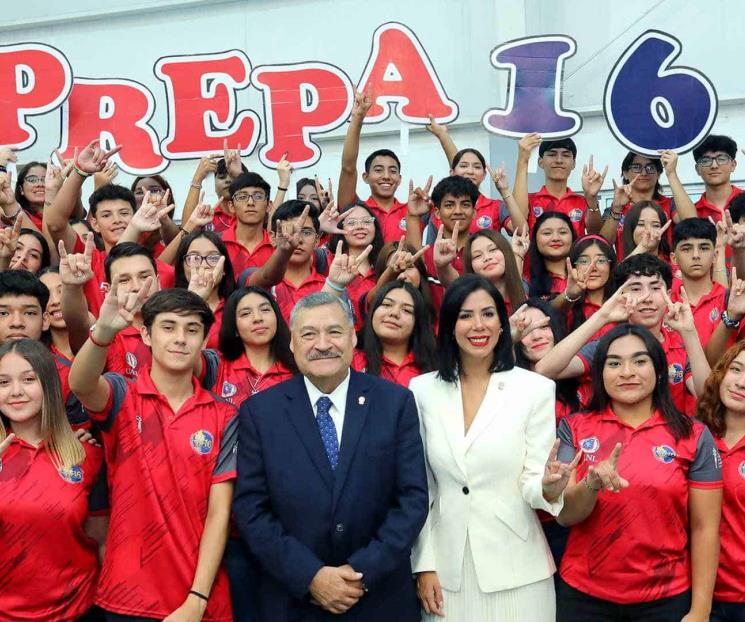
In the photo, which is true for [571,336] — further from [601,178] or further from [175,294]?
[601,178]

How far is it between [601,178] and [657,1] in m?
3.65

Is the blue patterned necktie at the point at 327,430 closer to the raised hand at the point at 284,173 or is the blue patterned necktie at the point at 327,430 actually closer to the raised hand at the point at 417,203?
the raised hand at the point at 417,203

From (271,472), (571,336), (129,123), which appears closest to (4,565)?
(271,472)

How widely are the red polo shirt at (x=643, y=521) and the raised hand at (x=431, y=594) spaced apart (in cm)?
44

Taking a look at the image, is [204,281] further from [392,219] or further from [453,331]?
[392,219]

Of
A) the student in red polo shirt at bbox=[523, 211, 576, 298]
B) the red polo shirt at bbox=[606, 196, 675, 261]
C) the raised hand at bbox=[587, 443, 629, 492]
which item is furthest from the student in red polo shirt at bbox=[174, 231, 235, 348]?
the red polo shirt at bbox=[606, 196, 675, 261]

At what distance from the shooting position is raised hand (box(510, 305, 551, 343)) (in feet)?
13.2

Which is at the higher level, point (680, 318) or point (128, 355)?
point (680, 318)

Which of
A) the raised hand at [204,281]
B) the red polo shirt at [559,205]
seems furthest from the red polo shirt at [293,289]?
the red polo shirt at [559,205]

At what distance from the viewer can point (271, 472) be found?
125 inches

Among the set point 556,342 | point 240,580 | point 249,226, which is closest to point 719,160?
point 556,342

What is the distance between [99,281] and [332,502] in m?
2.23

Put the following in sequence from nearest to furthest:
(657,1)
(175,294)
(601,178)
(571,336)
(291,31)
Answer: (175,294) < (571,336) < (601,178) < (657,1) < (291,31)

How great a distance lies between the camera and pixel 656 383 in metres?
3.53
